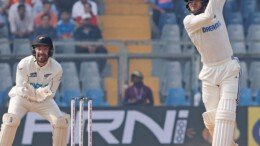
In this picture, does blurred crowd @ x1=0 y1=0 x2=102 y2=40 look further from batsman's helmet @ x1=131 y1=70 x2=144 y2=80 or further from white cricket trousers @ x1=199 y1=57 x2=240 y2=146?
white cricket trousers @ x1=199 y1=57 x2=240 y2=146

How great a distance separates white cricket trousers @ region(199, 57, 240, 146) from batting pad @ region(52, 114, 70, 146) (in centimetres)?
215

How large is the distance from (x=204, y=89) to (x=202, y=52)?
1.44ft

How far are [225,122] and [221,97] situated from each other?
0.33 metres

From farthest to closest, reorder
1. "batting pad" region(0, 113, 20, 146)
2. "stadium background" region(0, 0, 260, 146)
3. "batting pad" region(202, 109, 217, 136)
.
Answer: "stadium background" region(0, 0, 260, 146) → "batting pad" region(0, 113, 20, 146) → "batting pad" region(202, 109, 217, 136)

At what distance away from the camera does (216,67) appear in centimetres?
1370

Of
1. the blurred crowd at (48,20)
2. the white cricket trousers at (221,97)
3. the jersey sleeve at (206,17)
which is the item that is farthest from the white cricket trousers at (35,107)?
the blurred crowd at (48,20)

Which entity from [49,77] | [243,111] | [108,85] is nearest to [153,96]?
[108,85]

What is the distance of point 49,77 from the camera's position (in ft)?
49.5

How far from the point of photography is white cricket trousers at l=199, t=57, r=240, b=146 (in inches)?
526

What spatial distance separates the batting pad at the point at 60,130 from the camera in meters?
15.1

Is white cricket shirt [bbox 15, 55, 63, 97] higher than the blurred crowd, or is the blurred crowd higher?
the blurred crowd

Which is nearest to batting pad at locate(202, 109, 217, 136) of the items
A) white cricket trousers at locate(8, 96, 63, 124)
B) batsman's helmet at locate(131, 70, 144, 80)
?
white cricket trousers at locate(8, 96, 63, 124)

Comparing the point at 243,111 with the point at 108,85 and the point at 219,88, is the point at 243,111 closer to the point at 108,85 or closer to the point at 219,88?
the point at 108,85

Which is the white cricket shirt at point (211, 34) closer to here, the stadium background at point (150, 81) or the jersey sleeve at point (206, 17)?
the jersey sleeve at point (206, 17)
